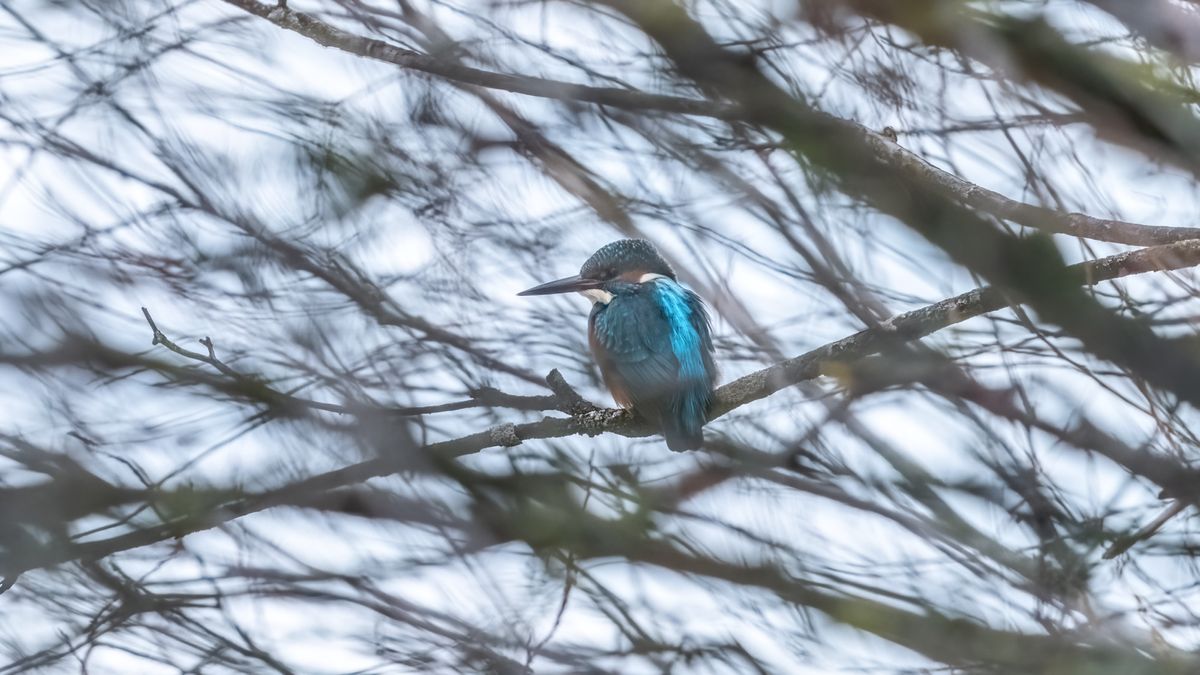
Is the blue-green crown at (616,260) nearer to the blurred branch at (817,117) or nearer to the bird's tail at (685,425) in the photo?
the bird's tail at (685,425)

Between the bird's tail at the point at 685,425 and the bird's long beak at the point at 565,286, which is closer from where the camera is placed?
the bird's tail at the point at 685,425

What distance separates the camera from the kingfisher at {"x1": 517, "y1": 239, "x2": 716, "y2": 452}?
3.46 m

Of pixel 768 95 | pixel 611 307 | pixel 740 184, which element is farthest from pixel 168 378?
pixel 768 95

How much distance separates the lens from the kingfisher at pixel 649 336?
3.46m

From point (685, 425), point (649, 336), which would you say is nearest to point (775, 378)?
point (685, 425)

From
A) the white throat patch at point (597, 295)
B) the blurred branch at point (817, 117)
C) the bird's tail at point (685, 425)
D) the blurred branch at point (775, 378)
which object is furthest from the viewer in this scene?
the white throat patch at point (597, 295)

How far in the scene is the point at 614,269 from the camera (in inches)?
A: 179

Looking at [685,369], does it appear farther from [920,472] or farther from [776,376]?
[920,472]

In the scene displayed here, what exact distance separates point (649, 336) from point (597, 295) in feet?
1.75

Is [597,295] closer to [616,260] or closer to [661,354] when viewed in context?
[616,260]

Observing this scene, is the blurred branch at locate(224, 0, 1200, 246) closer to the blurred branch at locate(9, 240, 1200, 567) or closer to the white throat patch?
the blurred branch at locate(9, 240, 1200, 567)

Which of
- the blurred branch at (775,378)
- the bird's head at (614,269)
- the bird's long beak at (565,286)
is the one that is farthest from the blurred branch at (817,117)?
the bird's head at (614,269)

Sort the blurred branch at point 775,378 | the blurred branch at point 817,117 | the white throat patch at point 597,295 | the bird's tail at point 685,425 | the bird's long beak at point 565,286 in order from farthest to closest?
the white throat patch at point 597,295 → the bird's long beak at point 565,286 → the bird's tail at point 685,425 → the blurred branch at point 775,378 → the blurred branch at point 817,117

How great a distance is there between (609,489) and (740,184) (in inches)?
31.7
